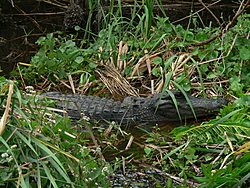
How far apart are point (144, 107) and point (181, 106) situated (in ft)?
1.46

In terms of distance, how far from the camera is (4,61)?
22.2 ft

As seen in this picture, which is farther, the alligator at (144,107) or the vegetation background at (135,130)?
the alligator at (144,107)

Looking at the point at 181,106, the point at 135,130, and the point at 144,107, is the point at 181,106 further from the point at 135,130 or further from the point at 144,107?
the point at 135,130

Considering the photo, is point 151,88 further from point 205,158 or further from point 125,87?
point 205,158

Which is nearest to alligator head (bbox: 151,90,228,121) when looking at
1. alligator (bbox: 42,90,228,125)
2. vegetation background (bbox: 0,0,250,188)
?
alligator (bbox: 42,90,228,125)

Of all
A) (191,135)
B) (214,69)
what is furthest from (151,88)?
(191,135)

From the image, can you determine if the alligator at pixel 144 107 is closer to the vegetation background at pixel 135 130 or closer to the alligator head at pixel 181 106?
the alligator head at pixel 181 106

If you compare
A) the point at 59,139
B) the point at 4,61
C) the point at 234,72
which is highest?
the point at 59,139

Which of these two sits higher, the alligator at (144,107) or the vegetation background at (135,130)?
the vegetation background at (135,130)

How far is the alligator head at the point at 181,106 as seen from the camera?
489 cm

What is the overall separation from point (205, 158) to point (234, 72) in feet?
6.51

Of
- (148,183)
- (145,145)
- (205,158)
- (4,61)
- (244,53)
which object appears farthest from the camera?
(4,61)

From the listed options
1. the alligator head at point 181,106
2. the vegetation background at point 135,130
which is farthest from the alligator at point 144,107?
the vegetation background at point 135,130

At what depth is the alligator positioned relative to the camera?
16.2 feet
